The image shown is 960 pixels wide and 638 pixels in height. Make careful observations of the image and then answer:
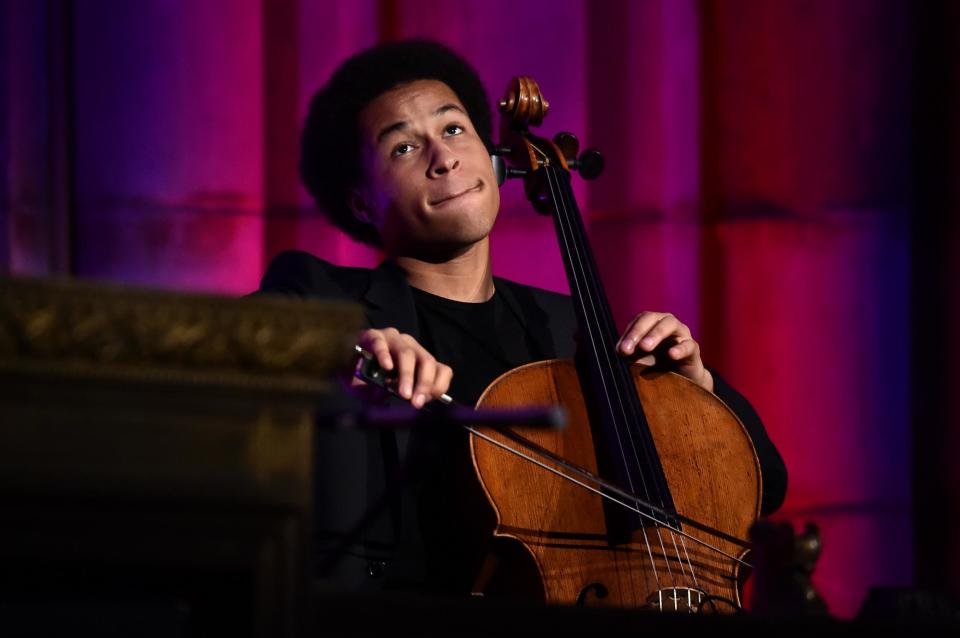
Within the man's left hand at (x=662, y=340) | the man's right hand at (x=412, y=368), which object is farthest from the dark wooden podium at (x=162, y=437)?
the man's left hand at (x=662, y=340)

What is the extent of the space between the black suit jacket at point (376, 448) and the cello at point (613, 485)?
0.19 meters

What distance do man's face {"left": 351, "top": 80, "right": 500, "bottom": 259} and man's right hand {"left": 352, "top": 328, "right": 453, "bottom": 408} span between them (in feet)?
1.74

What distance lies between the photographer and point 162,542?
662 millimetres

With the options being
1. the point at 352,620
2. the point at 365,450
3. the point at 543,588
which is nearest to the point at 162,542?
the point at 352,620

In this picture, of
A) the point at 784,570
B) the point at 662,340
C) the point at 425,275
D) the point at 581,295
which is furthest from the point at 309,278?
the point at 784,570

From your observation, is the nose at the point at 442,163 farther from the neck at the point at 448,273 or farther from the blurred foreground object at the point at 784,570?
A: the blurred foreground object at the point at 784,570

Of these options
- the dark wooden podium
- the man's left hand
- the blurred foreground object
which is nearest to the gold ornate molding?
the dark wooden podium

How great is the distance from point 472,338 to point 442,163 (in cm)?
25

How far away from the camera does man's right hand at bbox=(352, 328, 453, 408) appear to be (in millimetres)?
1312

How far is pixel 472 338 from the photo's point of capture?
194 cm

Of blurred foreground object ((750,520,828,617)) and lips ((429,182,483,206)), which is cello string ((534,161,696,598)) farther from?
blurred foreground object ((750,520,828,617))

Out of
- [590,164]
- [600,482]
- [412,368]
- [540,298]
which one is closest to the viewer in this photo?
Answer: [412,368]

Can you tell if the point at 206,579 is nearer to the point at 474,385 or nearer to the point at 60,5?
the point at 474,385

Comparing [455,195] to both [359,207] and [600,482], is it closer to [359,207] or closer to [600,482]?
[359,207]
